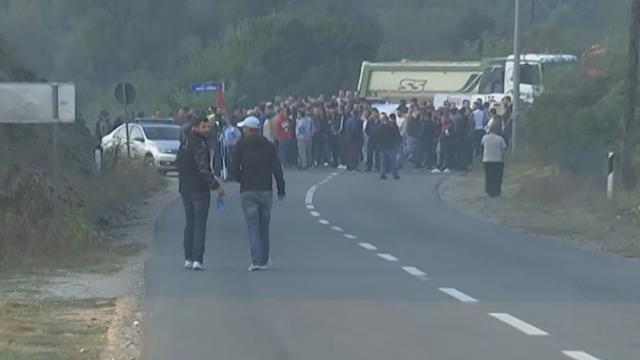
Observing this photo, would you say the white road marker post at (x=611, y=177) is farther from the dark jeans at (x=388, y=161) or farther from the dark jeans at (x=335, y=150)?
the dark jeans at (x=335, y=150)

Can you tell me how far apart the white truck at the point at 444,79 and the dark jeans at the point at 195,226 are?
32.9 metres

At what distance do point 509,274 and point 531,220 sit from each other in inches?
376

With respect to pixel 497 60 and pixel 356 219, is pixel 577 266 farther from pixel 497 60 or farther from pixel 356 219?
pixel 497 60

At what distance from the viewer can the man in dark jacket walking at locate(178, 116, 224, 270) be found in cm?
1948

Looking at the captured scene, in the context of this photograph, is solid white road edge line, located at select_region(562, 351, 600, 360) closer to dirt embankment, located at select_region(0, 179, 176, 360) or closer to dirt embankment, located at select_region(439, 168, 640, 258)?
dirt embankment, located at select_region(0, 179, 176, 360)

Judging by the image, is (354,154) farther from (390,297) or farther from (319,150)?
(390,297)

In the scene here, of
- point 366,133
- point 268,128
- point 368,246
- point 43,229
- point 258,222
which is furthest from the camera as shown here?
point 366,133

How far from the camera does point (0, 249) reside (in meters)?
19.9

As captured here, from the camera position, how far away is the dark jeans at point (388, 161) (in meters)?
41.1

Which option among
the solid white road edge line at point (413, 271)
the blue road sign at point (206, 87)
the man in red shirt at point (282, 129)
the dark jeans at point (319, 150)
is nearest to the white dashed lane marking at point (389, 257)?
the solid white road edge line at point (413, 271)

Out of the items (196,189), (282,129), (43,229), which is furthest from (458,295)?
(282,129)

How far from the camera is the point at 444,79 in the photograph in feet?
186

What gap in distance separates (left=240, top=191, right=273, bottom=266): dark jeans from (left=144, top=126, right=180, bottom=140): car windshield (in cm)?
2470

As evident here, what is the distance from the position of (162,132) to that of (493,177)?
13.4 m
